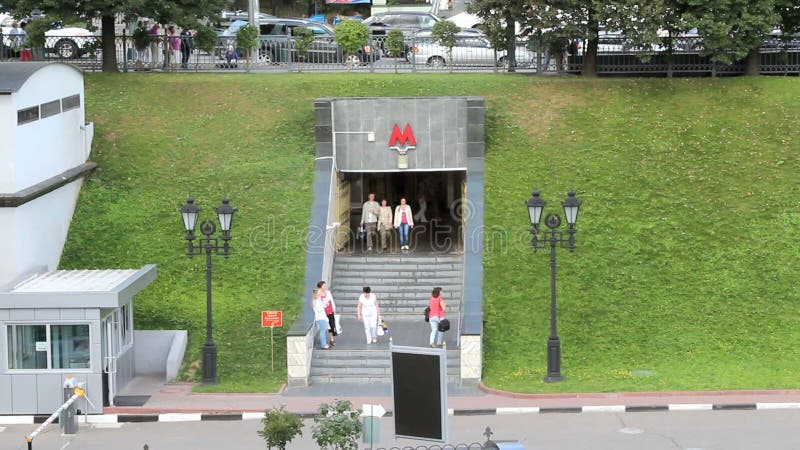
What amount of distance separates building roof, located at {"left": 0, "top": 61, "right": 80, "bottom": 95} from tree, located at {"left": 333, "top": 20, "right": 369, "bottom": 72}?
11560 millimetres

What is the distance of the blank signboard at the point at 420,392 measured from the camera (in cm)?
1647

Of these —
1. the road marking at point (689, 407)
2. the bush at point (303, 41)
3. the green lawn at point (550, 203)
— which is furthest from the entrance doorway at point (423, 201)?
the road marking at point (689, 407)

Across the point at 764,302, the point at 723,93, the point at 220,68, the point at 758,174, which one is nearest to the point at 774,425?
the point at 764,302

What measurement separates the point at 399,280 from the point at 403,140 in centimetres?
446

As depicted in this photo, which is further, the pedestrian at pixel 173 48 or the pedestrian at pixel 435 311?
the pedestrian at pixel 173 48

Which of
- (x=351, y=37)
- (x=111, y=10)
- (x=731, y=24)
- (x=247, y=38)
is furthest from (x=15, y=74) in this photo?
(x=731, y=24)

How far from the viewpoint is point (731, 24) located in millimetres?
35062

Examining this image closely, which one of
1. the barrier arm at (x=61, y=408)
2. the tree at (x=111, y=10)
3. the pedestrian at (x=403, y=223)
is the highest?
the tree at (x=111, y=10)

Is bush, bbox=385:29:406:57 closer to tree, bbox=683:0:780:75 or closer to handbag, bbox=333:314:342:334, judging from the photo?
tree, bbox=683:0:780:75

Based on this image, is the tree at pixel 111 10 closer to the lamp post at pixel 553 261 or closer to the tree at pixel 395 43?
the tree at pixel 395 43

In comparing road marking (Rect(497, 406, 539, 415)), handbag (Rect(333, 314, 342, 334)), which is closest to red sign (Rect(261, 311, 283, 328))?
handbag (Rect(333, 314, 342, 334))

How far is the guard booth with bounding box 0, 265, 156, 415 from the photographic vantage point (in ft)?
74.8

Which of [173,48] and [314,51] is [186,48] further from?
[314,51]

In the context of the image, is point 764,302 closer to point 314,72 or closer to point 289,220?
point 289,220
